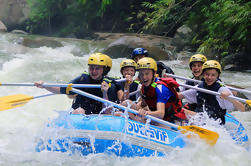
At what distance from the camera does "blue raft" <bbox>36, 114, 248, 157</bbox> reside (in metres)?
3.83

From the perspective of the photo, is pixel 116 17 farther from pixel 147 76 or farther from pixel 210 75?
pixel 147 76

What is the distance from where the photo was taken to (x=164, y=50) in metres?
13.9

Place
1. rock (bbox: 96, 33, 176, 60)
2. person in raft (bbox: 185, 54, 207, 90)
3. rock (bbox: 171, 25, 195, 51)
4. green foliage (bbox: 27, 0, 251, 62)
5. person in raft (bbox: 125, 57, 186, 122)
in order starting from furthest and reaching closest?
rock (bbox: 171, 25, 195, 51), rock (bbox: 96, 33, 176, 60), green foliage (bbox: 27, 0, 251, 62), person in raft (bbox: 185, 54, 207, 90), person in raft (bbox: 125, 57, 186, 122)

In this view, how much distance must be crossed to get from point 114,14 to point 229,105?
16.7m

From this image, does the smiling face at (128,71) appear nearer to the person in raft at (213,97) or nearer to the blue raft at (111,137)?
Answer: the person in raft at (213,97)

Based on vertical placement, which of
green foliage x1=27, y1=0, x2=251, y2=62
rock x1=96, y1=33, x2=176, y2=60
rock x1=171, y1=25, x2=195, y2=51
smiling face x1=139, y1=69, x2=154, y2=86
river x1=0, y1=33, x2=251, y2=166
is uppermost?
green foliage x1=27, y1=0, x2=251, y2=62

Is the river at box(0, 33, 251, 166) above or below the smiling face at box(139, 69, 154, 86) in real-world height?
below

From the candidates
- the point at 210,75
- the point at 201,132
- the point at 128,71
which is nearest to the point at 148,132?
the point at 201,132

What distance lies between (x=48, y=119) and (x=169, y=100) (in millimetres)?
1551

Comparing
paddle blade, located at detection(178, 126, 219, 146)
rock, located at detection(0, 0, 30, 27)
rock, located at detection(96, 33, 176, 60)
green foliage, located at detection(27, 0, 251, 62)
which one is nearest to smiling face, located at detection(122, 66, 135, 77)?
paddle blade, located at detection(178, 126, 219, 146)

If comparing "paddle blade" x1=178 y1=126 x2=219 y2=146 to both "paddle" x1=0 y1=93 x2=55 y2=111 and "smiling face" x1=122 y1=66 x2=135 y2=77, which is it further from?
"paddle" x1=0 y1=93 x2=55 y2=111

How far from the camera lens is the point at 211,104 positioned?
4.59 meters

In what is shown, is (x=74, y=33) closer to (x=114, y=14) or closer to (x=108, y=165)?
(x=114, y=14)

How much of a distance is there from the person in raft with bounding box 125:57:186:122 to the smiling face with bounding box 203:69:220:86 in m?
0.61
